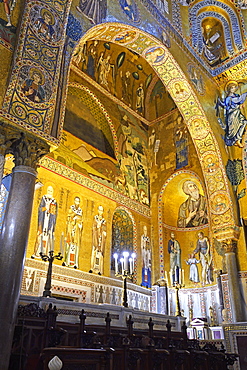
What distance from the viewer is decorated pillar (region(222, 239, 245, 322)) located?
10641mm

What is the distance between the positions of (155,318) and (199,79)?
8.57 meters

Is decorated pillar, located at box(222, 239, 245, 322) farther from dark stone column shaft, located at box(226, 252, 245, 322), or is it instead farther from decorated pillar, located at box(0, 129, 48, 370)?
decorated pillar, located at box(0, 129, 48, 370)

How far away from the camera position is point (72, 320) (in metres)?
6.90

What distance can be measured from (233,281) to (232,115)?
641 cm

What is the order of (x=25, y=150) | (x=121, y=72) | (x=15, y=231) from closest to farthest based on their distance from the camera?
(x=15, y=231) → (x=25, y=150) → (x=121, y=72)

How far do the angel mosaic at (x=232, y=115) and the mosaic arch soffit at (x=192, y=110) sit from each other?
1.15 m

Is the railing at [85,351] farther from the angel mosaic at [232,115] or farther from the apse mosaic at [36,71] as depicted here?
the angel mosaic at [232,115]

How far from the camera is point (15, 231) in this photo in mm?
5402

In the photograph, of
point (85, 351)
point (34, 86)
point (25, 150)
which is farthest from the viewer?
point (34, 86)

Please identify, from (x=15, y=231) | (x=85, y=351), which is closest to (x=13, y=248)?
(x=15, y=231)

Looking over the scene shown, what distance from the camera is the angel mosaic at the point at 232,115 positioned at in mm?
13023

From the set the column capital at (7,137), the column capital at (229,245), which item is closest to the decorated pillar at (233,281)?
the column capital at (229,245)

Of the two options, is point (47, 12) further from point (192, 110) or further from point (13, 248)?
point (192, 110)

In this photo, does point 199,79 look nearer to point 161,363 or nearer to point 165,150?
point 165,150
